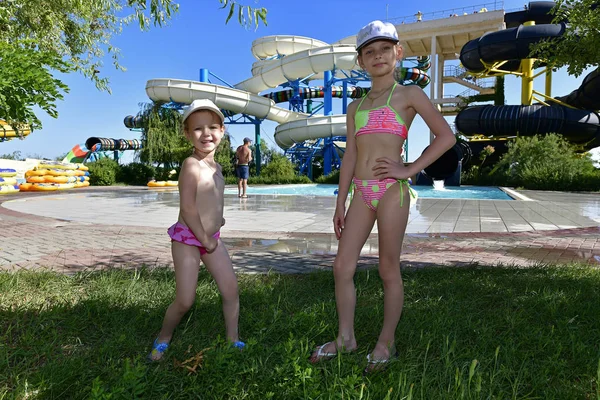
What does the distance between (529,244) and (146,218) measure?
7.02 m

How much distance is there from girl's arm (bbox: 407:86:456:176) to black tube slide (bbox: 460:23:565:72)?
73.9 ft

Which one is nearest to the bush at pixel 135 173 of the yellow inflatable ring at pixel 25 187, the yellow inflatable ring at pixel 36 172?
the yellow inflatable ring at pixel 36 172

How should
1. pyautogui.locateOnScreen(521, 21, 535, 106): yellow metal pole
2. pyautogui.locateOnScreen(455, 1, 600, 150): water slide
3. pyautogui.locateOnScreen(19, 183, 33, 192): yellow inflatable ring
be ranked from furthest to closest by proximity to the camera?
pyautogui.locateOnScreen(521, 21, 535, 106): yellow metal pole → pyautogui.locateOnScreen(455, 1, 600, 150): water slide → pyautogui.locateOnScreen(19, 183, 33, 192): yellow inflatable ring

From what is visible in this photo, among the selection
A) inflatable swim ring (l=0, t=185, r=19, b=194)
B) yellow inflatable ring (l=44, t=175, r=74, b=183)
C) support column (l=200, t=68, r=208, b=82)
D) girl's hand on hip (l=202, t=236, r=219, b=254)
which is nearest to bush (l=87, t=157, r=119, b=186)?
yellow inflatable ring (l=44, t=175, r=74, b=183)

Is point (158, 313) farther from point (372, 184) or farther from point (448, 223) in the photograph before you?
point (448, 223)

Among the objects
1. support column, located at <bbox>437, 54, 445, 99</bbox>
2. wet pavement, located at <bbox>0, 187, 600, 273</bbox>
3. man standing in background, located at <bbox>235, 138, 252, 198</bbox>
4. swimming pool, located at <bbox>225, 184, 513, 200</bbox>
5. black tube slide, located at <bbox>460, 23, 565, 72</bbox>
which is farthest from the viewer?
support column, located at <bbox>437, 54, 445, 99</bbox>

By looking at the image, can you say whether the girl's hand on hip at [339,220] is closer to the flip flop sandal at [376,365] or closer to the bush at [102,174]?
the flip flop sandal at [376,365]

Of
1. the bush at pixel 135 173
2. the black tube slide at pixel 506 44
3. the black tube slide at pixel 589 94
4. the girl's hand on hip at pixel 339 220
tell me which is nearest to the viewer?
the girl's hand on hip at pixel 339 220

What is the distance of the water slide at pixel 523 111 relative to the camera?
22359 mm

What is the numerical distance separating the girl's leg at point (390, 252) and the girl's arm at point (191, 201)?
94 centimetres

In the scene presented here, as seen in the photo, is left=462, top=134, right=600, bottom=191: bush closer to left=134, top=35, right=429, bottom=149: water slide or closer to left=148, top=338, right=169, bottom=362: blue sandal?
left=134, top=35, right=429, bottom=149: water slide

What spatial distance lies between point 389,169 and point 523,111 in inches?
973

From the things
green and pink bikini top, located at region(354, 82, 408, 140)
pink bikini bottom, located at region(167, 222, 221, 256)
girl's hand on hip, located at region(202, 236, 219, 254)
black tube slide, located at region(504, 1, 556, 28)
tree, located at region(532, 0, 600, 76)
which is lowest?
girl's hand on hip, located at region(202, 236, 219, 254)

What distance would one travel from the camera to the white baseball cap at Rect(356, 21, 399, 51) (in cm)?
223
